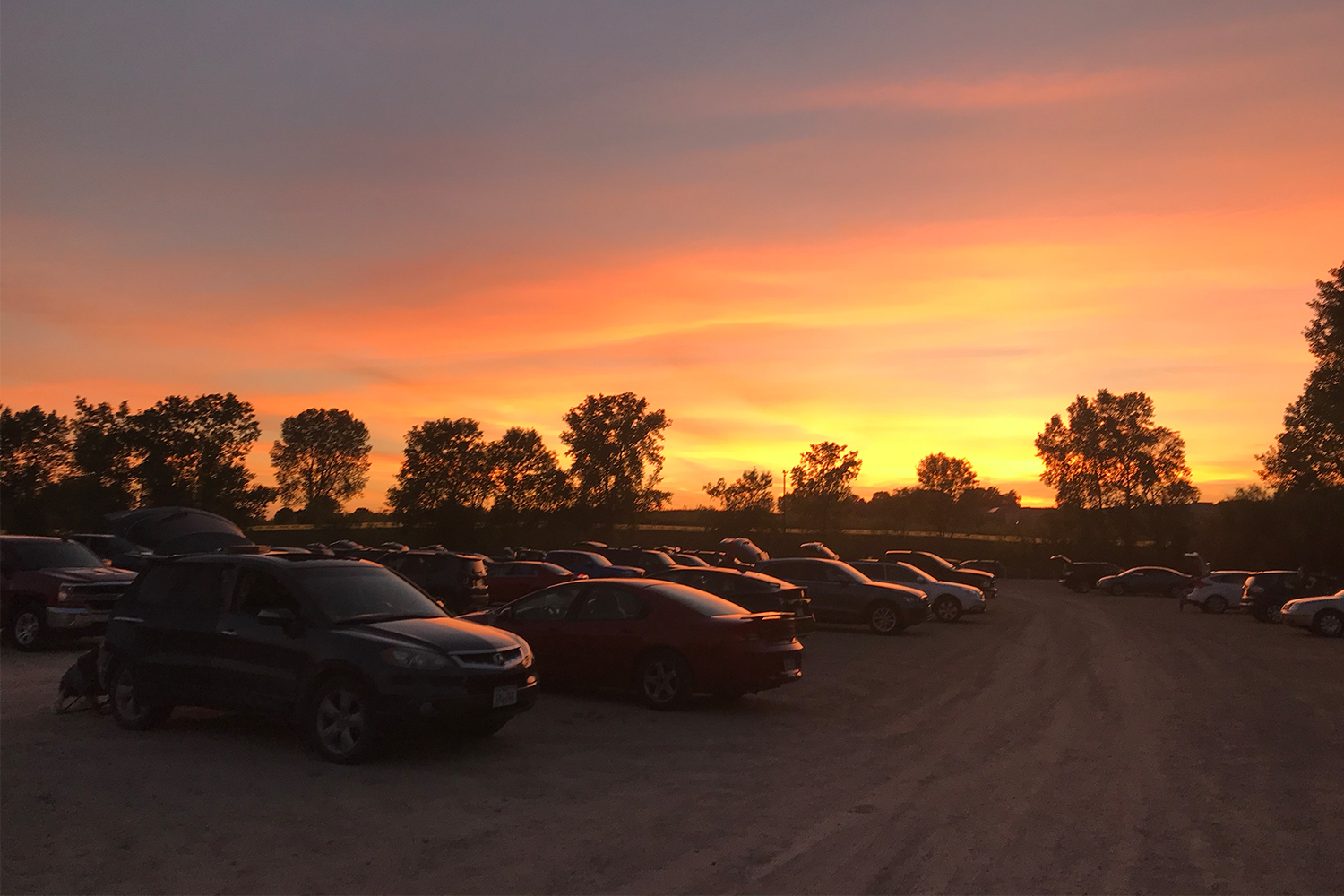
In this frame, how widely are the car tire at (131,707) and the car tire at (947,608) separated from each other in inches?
876

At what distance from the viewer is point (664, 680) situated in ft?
38.1

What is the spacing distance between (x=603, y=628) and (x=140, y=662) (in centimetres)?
510

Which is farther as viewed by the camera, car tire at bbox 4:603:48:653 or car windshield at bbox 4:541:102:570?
car windshield at bbox 4:541:102:570

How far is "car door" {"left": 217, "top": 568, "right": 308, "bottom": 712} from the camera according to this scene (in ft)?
29.0

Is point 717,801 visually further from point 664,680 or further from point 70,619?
point 70,619

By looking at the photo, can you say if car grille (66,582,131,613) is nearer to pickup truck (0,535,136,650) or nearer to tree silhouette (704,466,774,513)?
pickup truck (0,535,136,650)

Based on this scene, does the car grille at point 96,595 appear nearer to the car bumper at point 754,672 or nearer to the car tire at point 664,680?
the car tire at point 664,680

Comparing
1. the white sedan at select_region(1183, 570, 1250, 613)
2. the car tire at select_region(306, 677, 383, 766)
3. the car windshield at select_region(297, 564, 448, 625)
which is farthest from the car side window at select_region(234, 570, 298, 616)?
the white sedan at select_region(1183, 570, 1250, 613)

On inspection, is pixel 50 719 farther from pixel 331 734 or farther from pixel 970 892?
pixel 970 892

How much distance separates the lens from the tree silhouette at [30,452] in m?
65.0

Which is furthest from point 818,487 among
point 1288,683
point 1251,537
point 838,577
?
point 1288,683

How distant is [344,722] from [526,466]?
78.7m

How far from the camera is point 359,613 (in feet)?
30.3

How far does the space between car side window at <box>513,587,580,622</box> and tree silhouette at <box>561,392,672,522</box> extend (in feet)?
245
